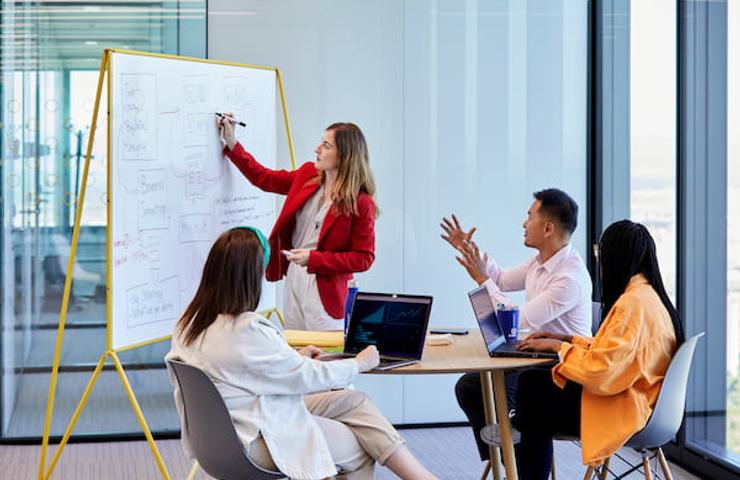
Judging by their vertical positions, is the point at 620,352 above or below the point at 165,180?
below

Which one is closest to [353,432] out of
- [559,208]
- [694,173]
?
[559,208]

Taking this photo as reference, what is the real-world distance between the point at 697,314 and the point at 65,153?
119 inches

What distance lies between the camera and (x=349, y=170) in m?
4.57

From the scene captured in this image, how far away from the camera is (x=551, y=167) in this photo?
18.9 feet

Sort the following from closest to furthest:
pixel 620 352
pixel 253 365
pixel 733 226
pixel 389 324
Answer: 1. pixel 253 365
2. pixel 620 352
3. pixel 389 324
4. pixel 733 226

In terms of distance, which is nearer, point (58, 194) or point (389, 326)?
point (389, 326)

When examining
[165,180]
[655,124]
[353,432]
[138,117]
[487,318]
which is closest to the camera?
[353,432]

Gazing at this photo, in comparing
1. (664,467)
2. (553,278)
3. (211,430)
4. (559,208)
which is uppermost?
(559,208)

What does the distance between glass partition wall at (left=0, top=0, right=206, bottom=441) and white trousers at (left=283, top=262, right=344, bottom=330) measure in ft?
3.25

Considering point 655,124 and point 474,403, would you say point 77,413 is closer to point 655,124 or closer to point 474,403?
point 474,403

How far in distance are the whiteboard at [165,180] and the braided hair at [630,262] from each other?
1.84 meters

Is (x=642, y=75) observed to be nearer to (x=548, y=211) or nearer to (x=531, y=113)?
(x=531, y=113)

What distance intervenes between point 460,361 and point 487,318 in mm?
230

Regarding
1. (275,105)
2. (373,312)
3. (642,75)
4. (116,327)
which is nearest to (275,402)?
(373,312)
